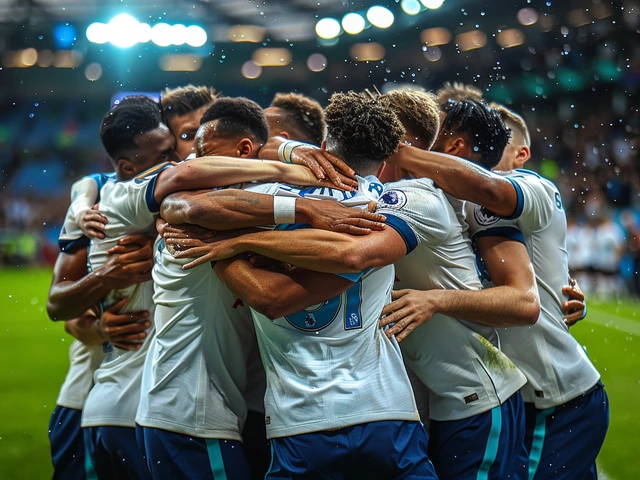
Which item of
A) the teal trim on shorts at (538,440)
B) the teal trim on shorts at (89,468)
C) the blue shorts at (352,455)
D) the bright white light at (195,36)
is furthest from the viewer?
the bright white light at (195,36)

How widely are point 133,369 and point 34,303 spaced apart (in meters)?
17.8

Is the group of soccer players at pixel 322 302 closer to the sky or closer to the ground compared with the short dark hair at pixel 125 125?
closer to the ground

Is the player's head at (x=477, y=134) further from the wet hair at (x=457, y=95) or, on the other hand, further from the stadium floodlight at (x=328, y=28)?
the stadium floodlight at (x=328, y=28)

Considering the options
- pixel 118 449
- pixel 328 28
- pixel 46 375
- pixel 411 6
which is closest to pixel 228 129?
pixel 118 449

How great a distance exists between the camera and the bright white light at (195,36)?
2650cm

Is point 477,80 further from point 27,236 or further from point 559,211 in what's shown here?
point 559,211

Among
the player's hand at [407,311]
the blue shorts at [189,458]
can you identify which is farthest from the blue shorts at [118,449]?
the player's hand at [407,311]

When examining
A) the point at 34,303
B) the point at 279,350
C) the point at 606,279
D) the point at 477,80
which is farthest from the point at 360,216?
the point at 477,80

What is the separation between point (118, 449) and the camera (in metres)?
3.88

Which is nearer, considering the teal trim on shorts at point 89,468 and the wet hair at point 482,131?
the wet hair at point 482,131

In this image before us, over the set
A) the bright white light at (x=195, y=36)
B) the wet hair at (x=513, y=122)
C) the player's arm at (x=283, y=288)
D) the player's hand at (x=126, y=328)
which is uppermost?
the bright white light at (x=195, y=36)

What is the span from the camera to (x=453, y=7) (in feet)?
71.3

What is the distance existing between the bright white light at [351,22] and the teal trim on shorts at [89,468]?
2284cm

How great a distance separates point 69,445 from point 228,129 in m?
2.23
